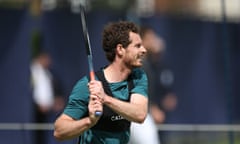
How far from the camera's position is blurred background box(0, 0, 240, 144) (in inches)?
474

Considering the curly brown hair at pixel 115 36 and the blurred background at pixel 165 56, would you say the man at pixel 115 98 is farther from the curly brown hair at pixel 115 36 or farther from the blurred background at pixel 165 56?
the blurred background at pixel 165 56

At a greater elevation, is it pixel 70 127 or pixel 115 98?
pixel 115 98

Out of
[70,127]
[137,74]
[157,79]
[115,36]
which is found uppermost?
[115,36]

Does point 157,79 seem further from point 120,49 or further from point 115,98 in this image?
point 115,98

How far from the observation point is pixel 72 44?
13.1m

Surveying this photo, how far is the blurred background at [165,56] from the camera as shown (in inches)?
474

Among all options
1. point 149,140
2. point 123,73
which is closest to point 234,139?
point 149,140

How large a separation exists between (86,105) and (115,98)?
0.22m

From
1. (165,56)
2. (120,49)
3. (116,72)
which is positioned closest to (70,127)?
(116,72)

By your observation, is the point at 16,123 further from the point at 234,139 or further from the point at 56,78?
the point at 234,139

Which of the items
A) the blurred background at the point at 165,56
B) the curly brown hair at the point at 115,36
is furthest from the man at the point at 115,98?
the blurred background at the point at 165,56

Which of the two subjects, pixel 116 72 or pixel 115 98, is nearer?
pixel 115 98

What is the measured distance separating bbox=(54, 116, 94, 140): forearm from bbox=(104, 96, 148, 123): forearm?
197 mm

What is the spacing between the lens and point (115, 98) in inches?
275
